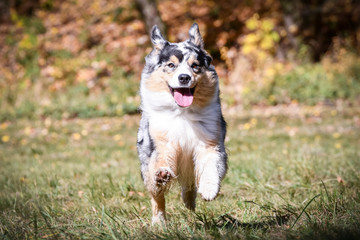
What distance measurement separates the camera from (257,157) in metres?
5.08

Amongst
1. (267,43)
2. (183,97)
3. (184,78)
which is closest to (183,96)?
(183,97)

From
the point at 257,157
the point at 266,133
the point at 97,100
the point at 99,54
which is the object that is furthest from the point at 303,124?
the point at 99,54

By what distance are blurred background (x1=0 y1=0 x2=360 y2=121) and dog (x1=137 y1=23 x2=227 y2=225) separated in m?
Result: 6.14

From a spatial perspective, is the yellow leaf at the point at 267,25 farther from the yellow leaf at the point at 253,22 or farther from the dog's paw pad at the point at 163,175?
the dog's paw pad at the point at 163,175

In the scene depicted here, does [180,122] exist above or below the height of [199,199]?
above

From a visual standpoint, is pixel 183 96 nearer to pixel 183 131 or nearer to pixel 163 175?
pixel 183 131

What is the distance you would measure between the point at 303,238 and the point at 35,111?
936 cm

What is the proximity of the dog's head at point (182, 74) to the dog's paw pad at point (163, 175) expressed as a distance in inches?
21.7

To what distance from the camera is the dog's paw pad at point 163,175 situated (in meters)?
2.76

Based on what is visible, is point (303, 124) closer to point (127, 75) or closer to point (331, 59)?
point (331, 59)

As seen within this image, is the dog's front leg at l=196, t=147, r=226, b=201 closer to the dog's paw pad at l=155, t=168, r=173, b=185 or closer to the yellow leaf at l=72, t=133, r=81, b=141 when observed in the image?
the dog's paw pad at l=155, t=168, r=173, b=185

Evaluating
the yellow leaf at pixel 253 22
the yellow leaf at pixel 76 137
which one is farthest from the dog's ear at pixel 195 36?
the yellow leaf at pixel 253 22

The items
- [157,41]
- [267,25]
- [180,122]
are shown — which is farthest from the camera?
[267,25]

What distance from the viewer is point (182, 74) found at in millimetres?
2941
